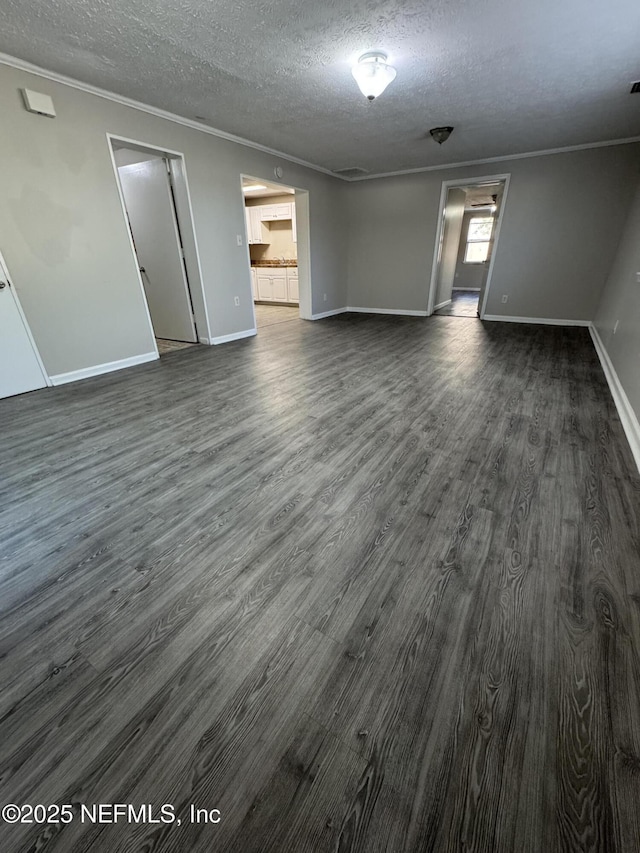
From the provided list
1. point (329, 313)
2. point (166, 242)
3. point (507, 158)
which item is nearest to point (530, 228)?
point (507, 158)

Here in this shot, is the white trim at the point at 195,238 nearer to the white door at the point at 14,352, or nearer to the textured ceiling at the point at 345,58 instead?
the textured ceiling at the point at 345,58

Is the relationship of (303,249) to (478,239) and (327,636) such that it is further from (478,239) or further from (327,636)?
→ (478,239)

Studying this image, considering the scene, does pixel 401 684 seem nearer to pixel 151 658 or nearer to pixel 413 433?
pixel 151 658

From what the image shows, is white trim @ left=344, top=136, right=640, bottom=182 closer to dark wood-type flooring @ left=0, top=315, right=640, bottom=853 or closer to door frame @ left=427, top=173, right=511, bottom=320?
door frame @ left=427, top=173, right=511, bottom=320

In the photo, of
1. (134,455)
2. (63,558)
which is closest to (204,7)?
(134,455)

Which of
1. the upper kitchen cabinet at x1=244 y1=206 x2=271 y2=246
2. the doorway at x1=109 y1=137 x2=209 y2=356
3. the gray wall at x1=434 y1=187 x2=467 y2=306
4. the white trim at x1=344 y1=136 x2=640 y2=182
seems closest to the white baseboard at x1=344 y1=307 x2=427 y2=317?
the gray wall at x1=434 y1=187 x2=467 y2=306

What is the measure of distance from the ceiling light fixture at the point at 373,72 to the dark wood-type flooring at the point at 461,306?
453 centimetres

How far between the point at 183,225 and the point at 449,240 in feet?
17.2

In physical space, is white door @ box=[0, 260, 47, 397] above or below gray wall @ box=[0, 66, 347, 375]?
below

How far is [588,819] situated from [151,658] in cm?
115

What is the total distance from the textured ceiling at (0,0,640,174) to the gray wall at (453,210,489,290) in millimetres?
5987

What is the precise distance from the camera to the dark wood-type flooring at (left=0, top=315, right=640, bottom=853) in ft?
2.51

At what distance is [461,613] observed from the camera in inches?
46.5

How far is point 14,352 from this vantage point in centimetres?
307
